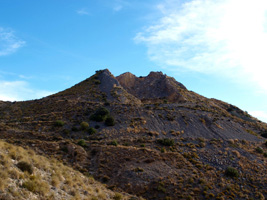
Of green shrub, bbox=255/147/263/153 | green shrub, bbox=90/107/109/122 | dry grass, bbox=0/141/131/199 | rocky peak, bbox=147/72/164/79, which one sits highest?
rocky peak, bbox=147/72/164/79

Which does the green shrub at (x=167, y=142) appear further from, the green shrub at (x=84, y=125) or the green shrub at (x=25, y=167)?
the green shrub at (x=25, y=167)

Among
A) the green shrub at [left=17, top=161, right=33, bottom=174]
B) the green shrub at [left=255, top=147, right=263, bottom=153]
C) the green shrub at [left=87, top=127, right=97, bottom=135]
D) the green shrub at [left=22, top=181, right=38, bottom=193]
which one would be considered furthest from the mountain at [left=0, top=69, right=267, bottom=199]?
the green shrub at [left=22, top=181, right=38, bottom=193]

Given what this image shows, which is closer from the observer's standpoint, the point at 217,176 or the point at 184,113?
the point at 217,176

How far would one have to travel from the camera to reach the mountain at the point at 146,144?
26.2 meters

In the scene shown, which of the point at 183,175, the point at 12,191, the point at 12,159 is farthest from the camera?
the point at 183,175

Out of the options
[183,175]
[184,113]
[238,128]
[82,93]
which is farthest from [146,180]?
[82,93]

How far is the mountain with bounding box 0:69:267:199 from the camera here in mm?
26250

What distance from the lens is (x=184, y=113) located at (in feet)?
160

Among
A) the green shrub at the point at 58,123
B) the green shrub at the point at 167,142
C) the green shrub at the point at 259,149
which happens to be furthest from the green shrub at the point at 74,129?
the green shrub at the point at 259,149

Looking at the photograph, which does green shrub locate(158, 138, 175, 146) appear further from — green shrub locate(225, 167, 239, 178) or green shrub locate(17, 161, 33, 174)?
green shrub locate(17, 161, 33, 174)

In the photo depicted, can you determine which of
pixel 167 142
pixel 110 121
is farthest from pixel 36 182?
pixel 110 121

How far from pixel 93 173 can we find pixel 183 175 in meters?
9.82

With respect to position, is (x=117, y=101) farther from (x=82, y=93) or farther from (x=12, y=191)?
(x=12, y=191)

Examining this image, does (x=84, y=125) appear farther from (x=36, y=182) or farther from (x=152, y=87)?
(x=152, y=87)
